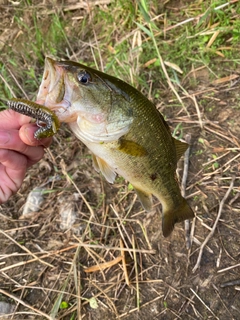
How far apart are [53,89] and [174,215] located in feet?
3.74

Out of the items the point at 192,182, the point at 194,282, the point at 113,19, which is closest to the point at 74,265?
the point at 194,282

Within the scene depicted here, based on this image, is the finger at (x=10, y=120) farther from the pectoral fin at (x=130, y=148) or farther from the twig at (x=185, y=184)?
the twig at (x=185, y=184)

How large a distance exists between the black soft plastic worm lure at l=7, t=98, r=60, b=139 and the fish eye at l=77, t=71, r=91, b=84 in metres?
0.25

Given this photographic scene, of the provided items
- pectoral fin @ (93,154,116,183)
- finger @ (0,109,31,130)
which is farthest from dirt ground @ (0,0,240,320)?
finger @ (0,109,31,130)

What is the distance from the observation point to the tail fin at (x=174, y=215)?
6.91 feet

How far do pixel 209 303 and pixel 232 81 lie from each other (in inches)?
78.8

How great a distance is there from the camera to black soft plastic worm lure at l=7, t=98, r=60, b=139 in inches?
54.2

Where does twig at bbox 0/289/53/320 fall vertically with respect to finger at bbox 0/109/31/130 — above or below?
below

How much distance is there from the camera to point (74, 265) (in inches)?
107

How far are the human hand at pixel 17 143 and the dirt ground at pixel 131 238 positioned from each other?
1.11 m

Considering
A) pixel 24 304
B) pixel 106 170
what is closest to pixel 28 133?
pixel 106 170

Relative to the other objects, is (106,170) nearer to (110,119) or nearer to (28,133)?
(110,119)

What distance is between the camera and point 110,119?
5.39 ft

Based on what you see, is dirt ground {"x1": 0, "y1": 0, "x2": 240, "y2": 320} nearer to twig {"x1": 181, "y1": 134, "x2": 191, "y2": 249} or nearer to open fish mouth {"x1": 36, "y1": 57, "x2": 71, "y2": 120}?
twig {"x1": 181, "y1": 134, "x2": 191, "y2": 249}
